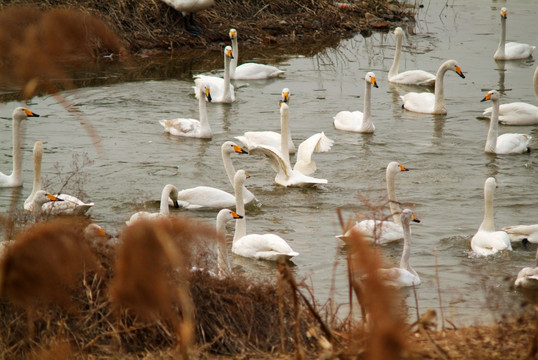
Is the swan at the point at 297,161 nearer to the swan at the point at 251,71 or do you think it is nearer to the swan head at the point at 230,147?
the swan head at the point at 230,147

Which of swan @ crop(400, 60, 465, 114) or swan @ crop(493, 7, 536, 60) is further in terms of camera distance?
swan @ crop(493, 7, 536, 60)

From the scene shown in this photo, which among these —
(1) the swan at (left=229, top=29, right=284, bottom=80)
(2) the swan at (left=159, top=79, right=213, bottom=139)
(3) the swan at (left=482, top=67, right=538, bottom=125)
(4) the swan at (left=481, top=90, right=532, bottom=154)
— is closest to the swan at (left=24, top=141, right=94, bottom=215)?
(2) the swan at (left=159, top=79, right=213, bottom=139)

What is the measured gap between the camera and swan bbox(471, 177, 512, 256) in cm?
878

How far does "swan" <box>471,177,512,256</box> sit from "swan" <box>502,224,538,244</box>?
0.19 metres

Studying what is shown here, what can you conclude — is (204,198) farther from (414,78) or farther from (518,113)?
(414,78)

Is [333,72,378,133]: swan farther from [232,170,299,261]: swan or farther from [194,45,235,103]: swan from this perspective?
[232,170,299,261]: swan

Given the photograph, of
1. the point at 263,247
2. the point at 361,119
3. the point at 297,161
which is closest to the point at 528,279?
the point at 263,247

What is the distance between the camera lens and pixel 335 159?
42.1ft

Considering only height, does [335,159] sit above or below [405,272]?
above

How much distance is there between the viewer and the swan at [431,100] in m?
15.5

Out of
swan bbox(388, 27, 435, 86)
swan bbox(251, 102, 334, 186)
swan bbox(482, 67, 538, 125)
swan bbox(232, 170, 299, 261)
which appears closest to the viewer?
swan bbox(232, 170, 299, 261)

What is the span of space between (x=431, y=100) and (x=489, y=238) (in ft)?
23.4

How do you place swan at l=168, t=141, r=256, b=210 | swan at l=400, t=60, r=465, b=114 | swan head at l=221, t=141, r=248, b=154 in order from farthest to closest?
swan at l=400, t=60, r=465, b=114 < swan head at l=221, t=141, r=248, b=154 < swan at l=168, t=141, r=256, b=210

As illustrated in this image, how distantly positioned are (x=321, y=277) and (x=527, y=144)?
239 inches
